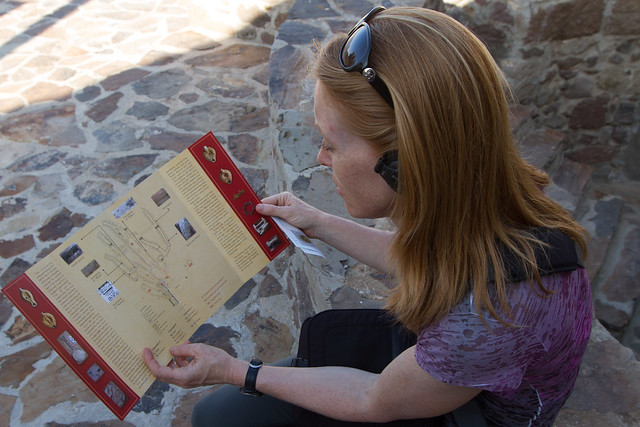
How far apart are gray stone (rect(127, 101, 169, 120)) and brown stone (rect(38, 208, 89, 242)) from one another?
1.06m

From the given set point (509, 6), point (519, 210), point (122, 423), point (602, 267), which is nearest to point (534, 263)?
point (519, 210)

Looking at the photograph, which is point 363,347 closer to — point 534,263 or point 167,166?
point 534,263

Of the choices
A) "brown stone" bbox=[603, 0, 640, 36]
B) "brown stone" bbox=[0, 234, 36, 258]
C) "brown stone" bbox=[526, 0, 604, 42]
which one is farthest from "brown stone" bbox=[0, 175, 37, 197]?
"brown stone" bbox=[603, 0, 640, 36]

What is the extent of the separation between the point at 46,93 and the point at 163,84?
93 cm

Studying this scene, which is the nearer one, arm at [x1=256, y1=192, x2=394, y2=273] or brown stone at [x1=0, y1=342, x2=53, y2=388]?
arm at [x1=256, y1=192, x2=394, y2=273]

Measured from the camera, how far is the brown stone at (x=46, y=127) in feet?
12.5

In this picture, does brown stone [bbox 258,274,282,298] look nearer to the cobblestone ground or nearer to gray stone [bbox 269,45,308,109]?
the cobblestone ground

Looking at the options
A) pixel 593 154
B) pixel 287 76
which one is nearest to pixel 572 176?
pixel 593 154

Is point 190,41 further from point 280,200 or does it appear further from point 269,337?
point 280,200

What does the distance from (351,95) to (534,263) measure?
0.48 metres

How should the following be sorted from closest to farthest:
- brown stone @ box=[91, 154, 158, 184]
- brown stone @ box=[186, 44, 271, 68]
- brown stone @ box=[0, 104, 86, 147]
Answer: brown stone @ box=[91, 154, 158, 184] < brown stone @ box=[0, 104, 86, 147] < brown stone @ box=[186, 44, 271, 68]

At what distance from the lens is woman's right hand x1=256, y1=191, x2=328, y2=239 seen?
61.8 inches

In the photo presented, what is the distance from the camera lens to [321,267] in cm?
204

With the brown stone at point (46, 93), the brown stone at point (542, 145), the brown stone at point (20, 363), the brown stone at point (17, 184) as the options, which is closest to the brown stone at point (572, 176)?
the brown stone at point (542, 145)
